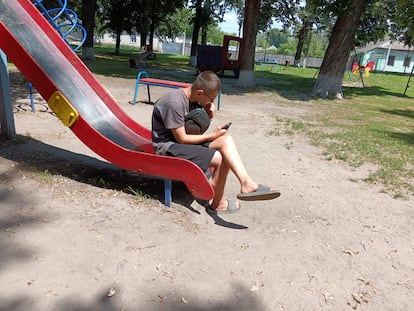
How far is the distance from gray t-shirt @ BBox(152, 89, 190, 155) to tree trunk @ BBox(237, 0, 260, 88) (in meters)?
10.1

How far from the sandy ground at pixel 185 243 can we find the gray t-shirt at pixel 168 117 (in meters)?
0.55

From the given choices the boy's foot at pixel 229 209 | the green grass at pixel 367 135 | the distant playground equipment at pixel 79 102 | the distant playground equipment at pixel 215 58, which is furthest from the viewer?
the distant playground equipment at pixel 215 58

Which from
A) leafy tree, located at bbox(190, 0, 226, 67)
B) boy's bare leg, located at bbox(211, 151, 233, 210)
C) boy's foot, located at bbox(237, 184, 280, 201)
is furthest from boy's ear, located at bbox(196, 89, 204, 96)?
leafy tree, located at bbox(190, 0, 226, 67)

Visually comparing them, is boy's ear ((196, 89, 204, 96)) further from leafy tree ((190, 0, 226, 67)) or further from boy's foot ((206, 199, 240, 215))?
leafy tree ((190, 0, 226, 67))

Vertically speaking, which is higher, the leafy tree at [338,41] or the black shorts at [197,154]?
the leafy tree at [338,41]

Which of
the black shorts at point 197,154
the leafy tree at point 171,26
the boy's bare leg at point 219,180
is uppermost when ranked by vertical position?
the leafy tree at point 171,26

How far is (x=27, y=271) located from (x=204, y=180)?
4.62 ft

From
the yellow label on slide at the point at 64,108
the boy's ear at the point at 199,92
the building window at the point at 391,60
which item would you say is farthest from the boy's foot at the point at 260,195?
the building window at the point at 391,60

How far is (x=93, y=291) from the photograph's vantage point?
2219 millimetres

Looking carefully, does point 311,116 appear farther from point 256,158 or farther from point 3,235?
point 3,235

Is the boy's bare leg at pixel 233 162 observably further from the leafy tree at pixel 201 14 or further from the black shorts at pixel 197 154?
the leafy tree at pixel 201 14

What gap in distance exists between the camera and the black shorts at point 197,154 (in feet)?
10.3

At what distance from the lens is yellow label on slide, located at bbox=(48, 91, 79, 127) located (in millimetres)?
3564

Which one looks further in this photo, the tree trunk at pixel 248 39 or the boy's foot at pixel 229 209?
the tree trunk at pixel 248 39
